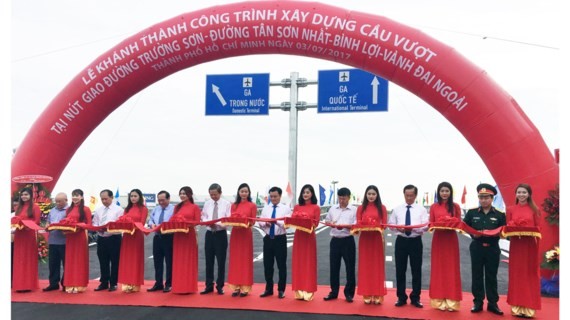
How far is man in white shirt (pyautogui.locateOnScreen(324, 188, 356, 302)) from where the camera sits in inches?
245

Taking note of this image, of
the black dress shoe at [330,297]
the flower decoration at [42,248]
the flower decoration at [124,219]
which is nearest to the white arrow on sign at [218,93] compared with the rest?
the flower decoration at [42,248]

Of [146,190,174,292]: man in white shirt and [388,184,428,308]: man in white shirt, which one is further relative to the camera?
[146,190,174,292]: man in white shirt

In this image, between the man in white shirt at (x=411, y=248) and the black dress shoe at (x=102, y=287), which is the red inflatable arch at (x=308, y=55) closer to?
the man in white shirt at (x=411, y=248)

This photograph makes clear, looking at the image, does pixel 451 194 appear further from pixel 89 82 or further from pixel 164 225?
pixel 89 82

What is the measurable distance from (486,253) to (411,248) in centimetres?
89

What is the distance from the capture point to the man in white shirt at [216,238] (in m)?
6.59

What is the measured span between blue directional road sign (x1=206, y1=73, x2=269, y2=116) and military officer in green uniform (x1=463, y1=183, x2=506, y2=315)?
820cm

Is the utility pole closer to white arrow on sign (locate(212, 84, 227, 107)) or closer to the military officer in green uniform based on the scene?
white arrow on sign (locate(212, 84, 227, 107))

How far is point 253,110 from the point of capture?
13.1m

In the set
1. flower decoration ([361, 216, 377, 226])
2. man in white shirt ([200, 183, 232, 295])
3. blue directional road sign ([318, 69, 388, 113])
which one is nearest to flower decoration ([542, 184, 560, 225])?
flower decoration ([361, 216, 377, 226])

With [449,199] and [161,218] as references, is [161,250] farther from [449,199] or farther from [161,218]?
[449,199]

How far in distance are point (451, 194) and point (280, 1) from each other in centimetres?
408

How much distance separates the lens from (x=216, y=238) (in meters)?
6.67

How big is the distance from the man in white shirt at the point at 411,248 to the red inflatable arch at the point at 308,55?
1.64 m
